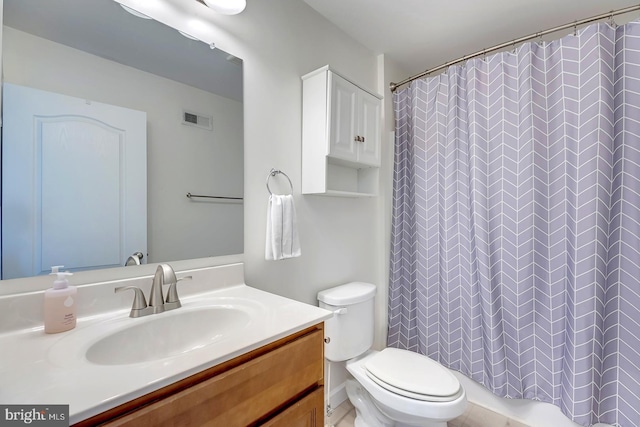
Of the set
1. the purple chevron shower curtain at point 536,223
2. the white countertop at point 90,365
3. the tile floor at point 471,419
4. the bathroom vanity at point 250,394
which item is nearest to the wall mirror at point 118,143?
the white countertop at point 90,365

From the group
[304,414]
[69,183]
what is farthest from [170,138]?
[304,414]

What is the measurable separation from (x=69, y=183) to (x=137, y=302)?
Answer: 1.39 feet

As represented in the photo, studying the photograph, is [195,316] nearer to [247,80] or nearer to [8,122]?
[8,122]

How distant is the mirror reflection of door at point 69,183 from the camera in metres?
0.77

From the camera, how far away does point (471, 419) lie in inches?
63.6

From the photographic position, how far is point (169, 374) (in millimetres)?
553

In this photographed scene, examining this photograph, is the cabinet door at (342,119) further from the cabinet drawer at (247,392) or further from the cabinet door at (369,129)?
the cabinet drawer at (247,392)

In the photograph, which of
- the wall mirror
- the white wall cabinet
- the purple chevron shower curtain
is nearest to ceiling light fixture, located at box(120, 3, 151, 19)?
the wall mirror

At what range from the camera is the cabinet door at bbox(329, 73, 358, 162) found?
1431 millimetres

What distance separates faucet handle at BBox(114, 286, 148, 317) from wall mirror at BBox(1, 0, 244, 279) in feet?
0.36

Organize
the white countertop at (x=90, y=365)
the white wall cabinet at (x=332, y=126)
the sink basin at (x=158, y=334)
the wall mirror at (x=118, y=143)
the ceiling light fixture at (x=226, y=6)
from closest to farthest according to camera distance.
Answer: the white countertop at (x=90, y=365) → the sink basin at (x=158, y=334) → the wall mirror at (x=118, y=143) → the ceiling light fixture at (x=226, y=6) → the white wall cabinet at (x=332, y=126)

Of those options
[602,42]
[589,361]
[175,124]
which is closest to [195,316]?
[175,124]

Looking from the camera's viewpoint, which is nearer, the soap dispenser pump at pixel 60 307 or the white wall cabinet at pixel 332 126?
the soap dispenser pump at pixel 60 307

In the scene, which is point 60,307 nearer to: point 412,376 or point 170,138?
point 170,138
